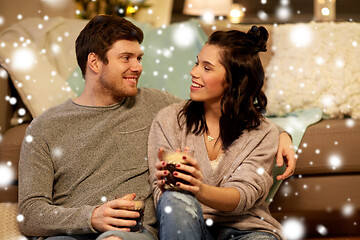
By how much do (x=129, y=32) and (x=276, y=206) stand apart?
0.99 m

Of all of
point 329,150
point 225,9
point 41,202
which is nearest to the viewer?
point 41,202

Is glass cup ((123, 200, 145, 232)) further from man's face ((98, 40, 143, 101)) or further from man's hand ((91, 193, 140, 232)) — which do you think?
man's face ((98, 40, 143, 101))

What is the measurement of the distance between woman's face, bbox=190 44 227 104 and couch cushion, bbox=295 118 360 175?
0.61m

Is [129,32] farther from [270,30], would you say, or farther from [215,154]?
[270,30]

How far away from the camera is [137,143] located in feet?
4.97

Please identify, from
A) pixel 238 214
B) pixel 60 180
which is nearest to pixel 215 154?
pixel 238 214

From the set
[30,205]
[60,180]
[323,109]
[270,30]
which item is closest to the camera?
[30,205]

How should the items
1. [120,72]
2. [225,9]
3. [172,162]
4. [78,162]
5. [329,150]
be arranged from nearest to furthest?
[172,162] → [78,162] → [120,72] → [329,150] → [225,9]

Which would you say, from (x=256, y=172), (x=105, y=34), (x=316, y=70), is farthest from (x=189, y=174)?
(x=316, y=70)

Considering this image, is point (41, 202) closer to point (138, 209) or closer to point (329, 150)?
point (138, 209)

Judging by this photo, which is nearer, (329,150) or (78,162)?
(78,162)

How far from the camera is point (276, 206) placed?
1.95 meters

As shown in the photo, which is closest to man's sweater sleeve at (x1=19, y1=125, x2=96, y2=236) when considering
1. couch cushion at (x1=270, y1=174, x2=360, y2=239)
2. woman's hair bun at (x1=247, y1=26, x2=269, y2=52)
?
woman's hair bun at (x1=247, y1=26, x2=269, y2=52)

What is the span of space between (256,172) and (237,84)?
33 centimetres
